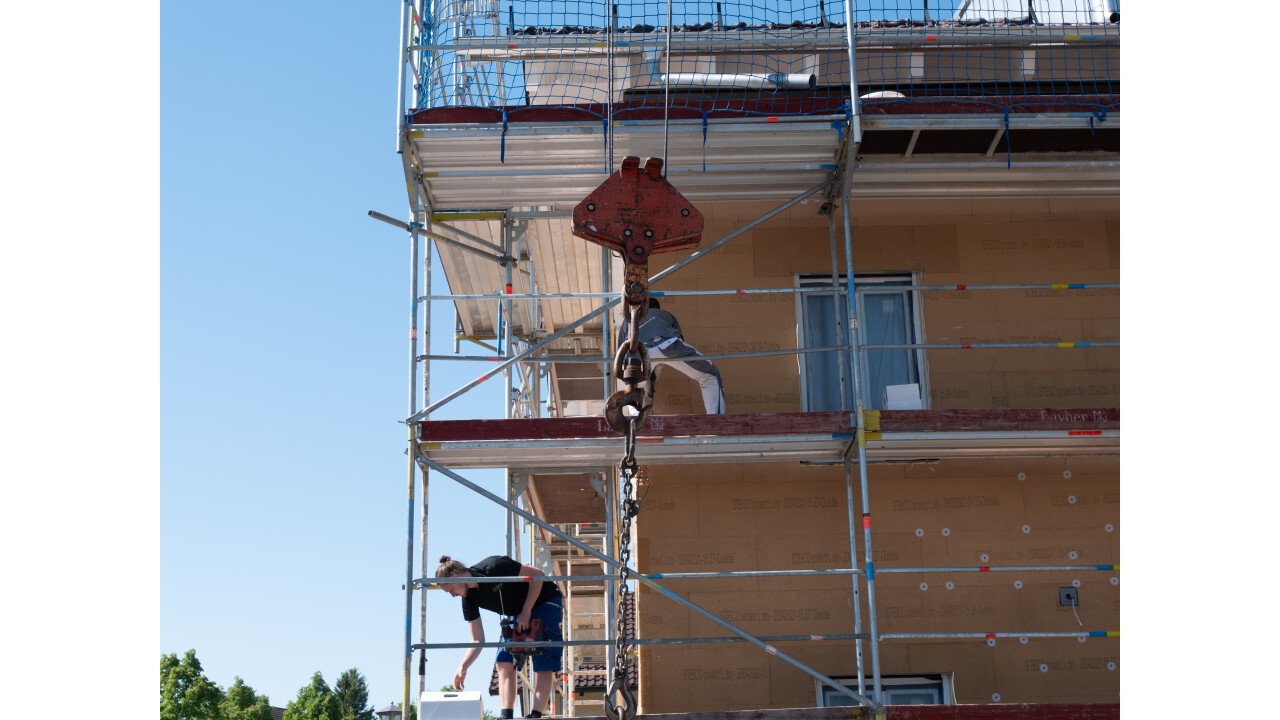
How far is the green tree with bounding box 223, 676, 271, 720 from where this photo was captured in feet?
147

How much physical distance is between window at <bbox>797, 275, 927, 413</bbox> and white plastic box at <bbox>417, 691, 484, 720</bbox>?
4.13 m

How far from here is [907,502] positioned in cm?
1251

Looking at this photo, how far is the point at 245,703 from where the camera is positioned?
45438 mm

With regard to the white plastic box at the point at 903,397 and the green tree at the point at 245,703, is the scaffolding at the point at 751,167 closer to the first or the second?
the white plastic box at the point at 903,397

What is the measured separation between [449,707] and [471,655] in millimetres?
883

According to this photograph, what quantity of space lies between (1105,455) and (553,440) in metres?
4.77

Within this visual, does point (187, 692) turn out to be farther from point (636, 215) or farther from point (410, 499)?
point (636, 215)

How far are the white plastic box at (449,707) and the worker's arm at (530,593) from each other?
1094 mm

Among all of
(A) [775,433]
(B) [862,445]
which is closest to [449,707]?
(A) [775,433]

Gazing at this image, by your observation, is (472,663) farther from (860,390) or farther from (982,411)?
(982,411)

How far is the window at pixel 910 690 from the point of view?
12.1 m

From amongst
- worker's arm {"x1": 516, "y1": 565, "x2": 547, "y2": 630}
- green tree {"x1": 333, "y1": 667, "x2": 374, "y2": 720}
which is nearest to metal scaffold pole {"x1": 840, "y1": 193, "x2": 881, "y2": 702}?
worker's arm {"x1": 516, "y1": 565, "x2": 547, "y2": 630}

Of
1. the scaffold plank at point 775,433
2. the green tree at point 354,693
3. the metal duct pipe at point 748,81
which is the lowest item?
the green tree at point 354,693

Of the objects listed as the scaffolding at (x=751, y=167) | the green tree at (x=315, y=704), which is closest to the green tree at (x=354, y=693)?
the green tree at (x=315, y=704)
